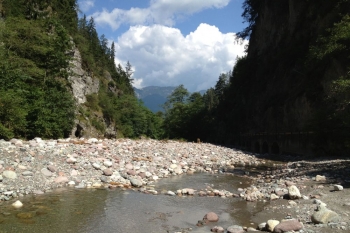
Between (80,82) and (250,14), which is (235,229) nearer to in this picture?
(80,82)

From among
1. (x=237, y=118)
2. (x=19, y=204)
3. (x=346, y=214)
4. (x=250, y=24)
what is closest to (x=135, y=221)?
(x=19, y=204)

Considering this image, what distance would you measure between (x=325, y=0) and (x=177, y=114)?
1594 inches

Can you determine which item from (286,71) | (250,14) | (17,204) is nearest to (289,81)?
(286,71)

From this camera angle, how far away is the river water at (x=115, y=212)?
22.7ft

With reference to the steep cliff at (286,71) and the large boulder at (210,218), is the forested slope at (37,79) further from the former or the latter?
the steep cliff at (286,71)

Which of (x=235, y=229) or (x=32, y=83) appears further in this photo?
(x=32, y=83)

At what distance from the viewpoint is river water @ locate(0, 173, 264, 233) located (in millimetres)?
6914

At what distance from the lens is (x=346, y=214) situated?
7.04 metres

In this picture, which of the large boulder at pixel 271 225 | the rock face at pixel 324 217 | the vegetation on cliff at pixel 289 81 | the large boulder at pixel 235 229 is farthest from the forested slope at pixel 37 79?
the vegetation on cliff at pixel 289 81

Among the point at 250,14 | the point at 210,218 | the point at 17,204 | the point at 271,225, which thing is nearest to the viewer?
the point at 271,225

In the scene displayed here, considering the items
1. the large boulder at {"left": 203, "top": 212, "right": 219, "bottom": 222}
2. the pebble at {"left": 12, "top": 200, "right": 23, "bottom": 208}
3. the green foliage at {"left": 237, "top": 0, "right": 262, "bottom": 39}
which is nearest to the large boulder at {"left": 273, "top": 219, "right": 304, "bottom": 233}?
the large boulder at {"left": 203, "top": 212, "right": 219, "bottom": 222}

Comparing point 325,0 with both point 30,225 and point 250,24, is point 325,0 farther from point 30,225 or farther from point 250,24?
point 30,225

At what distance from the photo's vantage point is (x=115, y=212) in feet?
27.0

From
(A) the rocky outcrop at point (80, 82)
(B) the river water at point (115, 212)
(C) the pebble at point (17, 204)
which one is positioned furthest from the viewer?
(A) the rocky outcrop at point (80, 82)
